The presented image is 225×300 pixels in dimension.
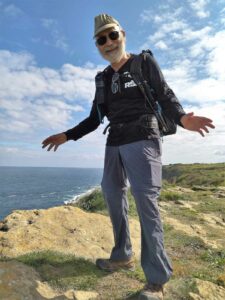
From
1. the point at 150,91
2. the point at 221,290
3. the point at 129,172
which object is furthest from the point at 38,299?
the point at 150,91

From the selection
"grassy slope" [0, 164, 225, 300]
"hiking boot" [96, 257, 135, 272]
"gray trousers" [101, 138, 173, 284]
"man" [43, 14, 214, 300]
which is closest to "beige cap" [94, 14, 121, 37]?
"man" [43, 14, 214, 300]

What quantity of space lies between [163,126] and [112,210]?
67.6 inches

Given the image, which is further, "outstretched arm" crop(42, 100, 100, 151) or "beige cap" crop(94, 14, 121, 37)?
"outstretched arm" crop(42, 100, 100, 151)

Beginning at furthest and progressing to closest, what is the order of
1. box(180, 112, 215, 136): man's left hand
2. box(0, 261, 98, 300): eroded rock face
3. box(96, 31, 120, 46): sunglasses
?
box(96, 31, 120, 46): sunglasses < box(0, 261, 98, 300): eroded rock face < box(180, 112, 215, 136): man's left hand

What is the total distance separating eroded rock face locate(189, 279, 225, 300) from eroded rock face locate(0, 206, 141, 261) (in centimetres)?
196

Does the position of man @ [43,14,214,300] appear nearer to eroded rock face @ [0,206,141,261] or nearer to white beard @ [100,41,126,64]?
white beard @ [100,41,126,64]

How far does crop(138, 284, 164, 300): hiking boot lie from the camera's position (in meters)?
4.43

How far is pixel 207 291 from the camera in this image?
518cm

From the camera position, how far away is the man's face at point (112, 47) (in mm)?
5289

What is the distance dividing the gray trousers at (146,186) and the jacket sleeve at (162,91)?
20.0 inches

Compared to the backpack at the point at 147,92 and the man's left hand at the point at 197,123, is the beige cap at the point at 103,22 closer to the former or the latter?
the backpack at the point at 147,92

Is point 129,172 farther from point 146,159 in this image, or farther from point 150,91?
point 150,91

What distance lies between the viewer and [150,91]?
5.04 m

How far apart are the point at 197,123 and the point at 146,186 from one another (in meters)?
1.16
